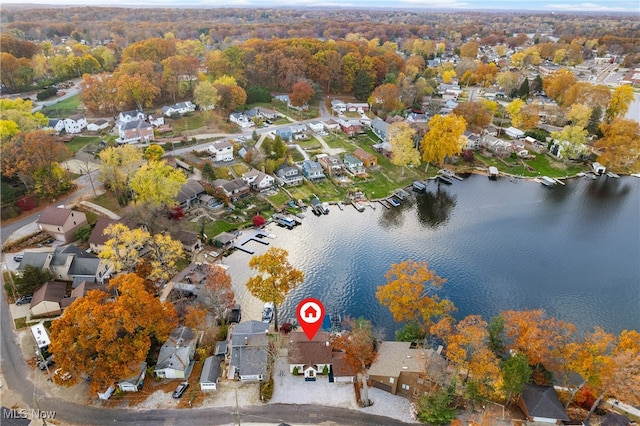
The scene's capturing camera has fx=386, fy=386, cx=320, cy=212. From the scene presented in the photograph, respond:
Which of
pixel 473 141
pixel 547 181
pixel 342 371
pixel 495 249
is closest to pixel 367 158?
pixel 473 141

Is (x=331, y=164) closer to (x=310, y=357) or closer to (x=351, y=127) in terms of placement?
(x=351, y=127)

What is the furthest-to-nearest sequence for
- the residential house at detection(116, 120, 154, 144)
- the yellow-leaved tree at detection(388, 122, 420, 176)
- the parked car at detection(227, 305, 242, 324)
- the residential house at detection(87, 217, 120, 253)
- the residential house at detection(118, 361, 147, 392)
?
the residential house at detection(116, 120, 154, 144)
the yellow-leaved tree at detection(388, 122, 420, 176)
the residential house at detection(87, 217, 120, 253)
the parked car at detection(227, 305, 242, 324)
the residential house at detection(118, 361, 147, 392)

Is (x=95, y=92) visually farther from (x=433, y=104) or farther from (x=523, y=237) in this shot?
(x=523, y=237)

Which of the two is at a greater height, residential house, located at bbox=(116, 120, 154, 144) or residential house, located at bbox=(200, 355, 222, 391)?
residential house, located at bbox=(116, 120, 154, 144)

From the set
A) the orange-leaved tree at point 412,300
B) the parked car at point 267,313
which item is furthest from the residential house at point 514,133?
the parked car at point 267,313

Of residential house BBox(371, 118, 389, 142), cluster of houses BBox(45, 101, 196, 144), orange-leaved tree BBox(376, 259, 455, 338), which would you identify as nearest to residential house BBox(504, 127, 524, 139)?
residential house BBox(371, 118, 389, 142)

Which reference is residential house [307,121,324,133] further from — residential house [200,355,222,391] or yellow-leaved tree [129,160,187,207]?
residential house [200,355,222,391]
